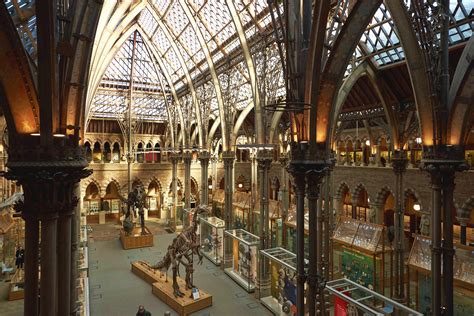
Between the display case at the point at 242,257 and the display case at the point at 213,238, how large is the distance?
736mm

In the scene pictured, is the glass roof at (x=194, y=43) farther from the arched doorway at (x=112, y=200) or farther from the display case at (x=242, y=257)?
the arched doorway at (x=112, y=200)

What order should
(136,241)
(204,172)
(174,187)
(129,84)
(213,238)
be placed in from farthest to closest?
(129,84)
(174,187)
(204,172)
(136,241)
(213,238)

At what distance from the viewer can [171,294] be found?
12.4 meters

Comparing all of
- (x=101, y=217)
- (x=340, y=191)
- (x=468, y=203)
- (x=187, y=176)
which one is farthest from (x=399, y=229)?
(x=101, y=217)

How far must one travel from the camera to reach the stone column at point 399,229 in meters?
11.9

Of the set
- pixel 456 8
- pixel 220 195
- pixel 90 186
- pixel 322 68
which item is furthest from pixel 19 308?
pixel 90 186

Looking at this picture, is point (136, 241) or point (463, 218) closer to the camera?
point (463, 218)

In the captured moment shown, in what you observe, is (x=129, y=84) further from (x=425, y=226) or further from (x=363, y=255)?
(x=425, y=226)

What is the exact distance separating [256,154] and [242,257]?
180 inches

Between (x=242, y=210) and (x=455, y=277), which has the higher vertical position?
(x=242, y=210)

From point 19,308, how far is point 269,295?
8.82m

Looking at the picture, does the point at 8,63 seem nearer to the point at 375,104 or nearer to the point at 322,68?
the point at 322,68

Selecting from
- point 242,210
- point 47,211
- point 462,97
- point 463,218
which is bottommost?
point 242,210

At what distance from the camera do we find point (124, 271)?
52.9 feet
